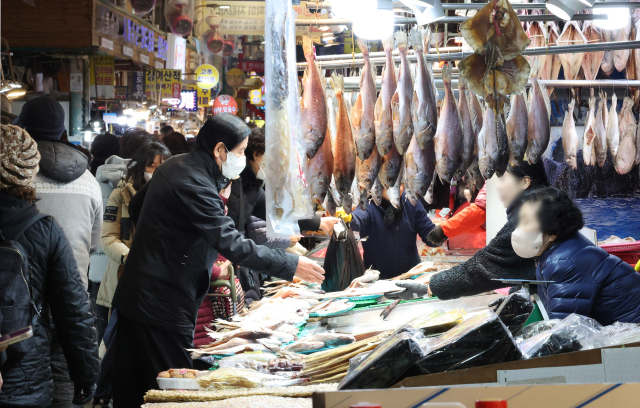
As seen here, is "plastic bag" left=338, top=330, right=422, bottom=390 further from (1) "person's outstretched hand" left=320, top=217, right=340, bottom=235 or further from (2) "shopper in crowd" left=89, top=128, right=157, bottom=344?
(2) "shopper in crowd" left=89, top=128, right=157, bottom=344

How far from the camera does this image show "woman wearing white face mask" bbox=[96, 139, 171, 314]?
527 cm

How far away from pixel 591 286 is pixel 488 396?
2.09 meters

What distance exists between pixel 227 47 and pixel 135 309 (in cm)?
1803

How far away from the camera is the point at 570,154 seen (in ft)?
16.6

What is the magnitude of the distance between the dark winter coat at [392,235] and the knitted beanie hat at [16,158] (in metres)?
3.49

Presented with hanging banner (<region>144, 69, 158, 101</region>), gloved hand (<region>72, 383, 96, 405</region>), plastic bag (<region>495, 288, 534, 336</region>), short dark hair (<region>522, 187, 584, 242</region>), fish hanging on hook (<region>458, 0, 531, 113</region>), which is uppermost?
hanging banner (<region>144, 69, 158, 101</region>)

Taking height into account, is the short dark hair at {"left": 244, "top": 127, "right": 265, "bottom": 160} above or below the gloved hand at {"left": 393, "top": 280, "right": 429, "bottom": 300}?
above

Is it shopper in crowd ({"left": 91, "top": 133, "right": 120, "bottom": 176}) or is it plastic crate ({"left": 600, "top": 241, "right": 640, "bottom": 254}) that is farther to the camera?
shopper in crowd ({"left": 91, "top": 133, "right": 120, "bottom": 176})

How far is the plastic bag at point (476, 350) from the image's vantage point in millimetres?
1847

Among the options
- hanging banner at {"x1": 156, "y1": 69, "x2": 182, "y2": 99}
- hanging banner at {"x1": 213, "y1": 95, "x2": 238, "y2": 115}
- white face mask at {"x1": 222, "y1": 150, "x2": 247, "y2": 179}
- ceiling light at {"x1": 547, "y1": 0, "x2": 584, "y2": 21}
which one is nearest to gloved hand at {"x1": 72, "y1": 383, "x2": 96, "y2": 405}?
white face mask at {"x1": 222, "y1": 150, "x2": 247, "y2": 179}

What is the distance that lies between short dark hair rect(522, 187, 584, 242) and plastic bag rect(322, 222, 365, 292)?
2.22 meters

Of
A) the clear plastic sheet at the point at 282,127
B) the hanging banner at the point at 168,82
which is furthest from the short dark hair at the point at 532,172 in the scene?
the hanging banner at the point at 168,82

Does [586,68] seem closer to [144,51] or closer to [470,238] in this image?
[470,238]

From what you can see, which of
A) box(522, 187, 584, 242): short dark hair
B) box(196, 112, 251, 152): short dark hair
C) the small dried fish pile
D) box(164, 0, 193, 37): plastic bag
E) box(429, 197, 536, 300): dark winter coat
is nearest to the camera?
the small dried fish pile
